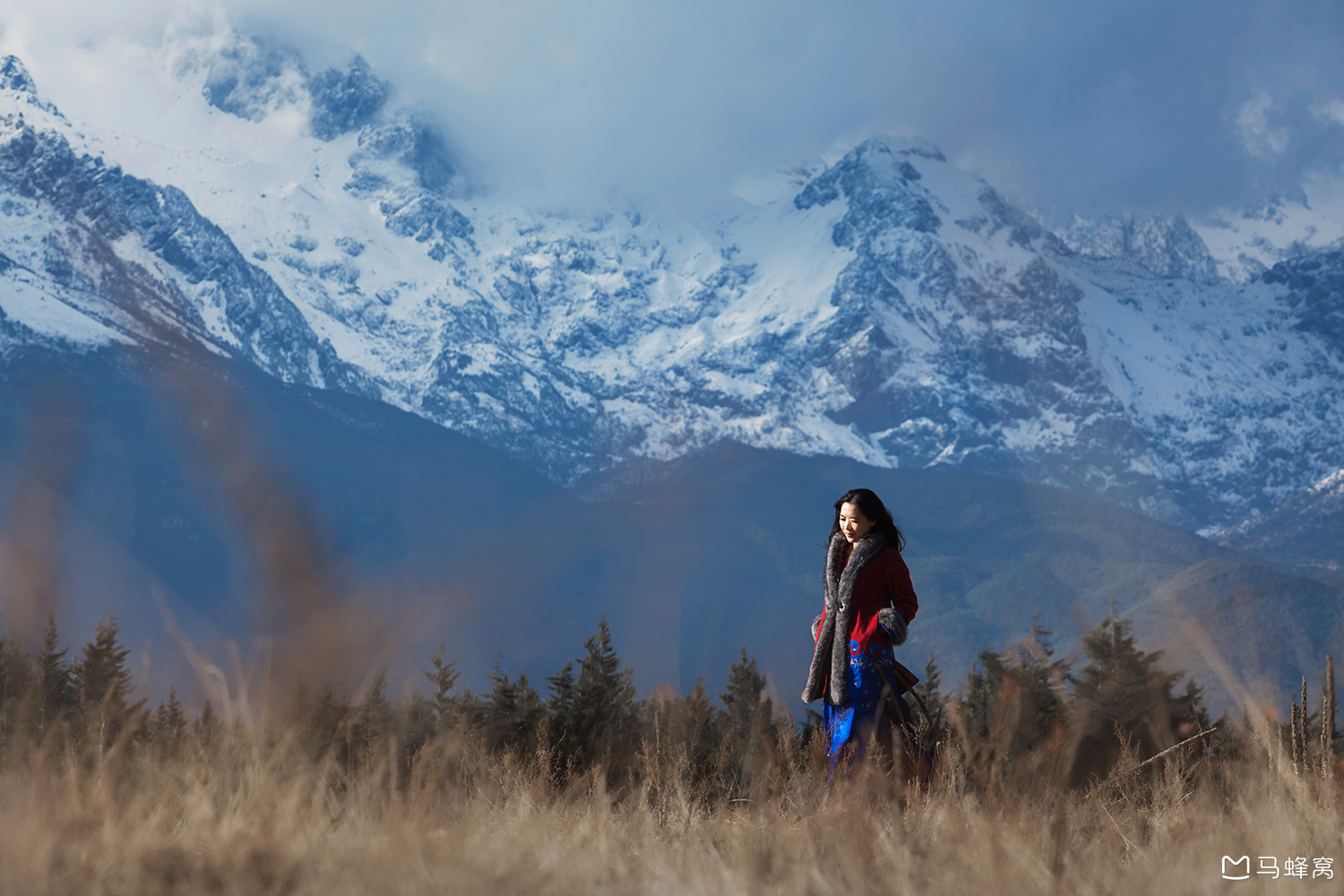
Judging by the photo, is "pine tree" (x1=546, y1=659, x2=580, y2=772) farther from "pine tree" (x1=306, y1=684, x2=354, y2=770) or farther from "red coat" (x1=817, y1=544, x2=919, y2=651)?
"red coat" (x1=817, y1=544, x2=919, y2=651)

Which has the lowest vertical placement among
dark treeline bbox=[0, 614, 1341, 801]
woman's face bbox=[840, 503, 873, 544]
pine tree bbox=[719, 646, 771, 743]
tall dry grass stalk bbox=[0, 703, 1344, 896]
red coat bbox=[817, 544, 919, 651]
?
tall dry grass stalk bbox=[0, 703, 1344, 896]

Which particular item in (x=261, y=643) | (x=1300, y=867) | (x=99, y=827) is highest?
(x=261, y=643)

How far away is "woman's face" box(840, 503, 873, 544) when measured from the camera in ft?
26.2

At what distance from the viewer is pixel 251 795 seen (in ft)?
18.6

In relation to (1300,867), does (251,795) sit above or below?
above

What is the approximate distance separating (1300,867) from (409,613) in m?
4.46

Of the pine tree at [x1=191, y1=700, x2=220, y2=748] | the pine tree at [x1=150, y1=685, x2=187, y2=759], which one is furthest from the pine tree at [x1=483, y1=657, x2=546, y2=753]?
the pine tree at [x1=191, y1=700, x2=220, y2=748]

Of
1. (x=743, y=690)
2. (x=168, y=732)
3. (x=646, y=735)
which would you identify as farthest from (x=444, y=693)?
(x=743, y=690)

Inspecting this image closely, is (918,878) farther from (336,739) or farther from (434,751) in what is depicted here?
(336,739)

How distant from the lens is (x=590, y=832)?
5.75 meters

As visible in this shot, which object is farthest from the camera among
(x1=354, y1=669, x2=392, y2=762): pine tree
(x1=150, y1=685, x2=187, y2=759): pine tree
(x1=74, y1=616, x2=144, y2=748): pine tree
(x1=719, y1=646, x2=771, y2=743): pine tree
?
(x1=719, y1=646, x2=771, y2=743): pine tree

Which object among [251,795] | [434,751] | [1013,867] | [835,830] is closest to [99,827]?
[251,795]

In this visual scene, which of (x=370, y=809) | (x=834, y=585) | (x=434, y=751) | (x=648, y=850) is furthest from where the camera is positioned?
(x=834, y=585)

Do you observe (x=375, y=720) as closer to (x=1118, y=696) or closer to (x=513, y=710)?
(x=513, y=710)
